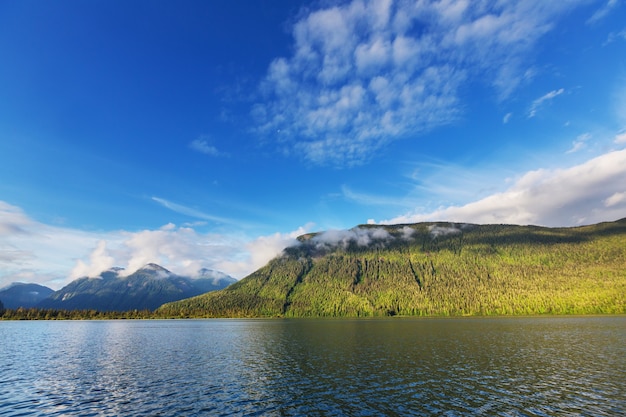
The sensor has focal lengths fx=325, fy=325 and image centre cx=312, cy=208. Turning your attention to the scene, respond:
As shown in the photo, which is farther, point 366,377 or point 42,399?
point 366,377

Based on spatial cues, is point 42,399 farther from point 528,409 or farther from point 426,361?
point 426,361

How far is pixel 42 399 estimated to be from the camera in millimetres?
45219

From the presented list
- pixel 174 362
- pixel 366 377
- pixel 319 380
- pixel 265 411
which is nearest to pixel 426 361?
pixel 366 377

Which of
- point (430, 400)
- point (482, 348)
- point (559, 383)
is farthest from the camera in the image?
point (482, 348)

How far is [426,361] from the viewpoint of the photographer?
7281 cm

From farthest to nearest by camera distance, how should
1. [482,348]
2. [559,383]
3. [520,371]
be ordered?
1. [482,348]
2. [520,371]
3. [559,383]

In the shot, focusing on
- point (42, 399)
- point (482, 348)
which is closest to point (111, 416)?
point (42, 399)

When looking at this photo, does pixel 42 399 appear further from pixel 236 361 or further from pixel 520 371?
pixel 520 371

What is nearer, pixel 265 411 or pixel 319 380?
pixel 265 411

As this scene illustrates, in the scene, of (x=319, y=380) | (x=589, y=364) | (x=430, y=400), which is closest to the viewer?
(x=430, y=400)

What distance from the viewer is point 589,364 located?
2608 inches

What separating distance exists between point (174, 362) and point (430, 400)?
58875 mm

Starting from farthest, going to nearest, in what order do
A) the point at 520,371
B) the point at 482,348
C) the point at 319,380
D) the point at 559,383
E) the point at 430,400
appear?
the point at 482,348, the point at 520,371, the point at 319,380, the point at 559,383, the point at 430,400

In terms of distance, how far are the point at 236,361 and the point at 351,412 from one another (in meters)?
46.7
